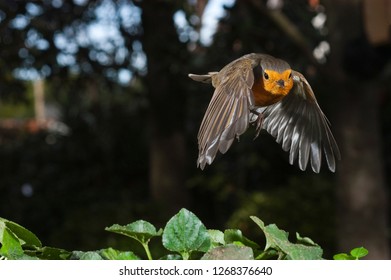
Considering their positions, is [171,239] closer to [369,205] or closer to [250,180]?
[369,205]

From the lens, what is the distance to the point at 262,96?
589 millimetres

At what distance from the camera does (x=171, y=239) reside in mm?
730

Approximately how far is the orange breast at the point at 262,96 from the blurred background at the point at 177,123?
0.77 meters

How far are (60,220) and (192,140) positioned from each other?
4.39 feet

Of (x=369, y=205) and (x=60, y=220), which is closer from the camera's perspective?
(x=369, y=205)

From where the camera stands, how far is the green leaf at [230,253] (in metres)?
0.64

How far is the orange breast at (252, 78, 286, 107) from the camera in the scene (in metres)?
0.57

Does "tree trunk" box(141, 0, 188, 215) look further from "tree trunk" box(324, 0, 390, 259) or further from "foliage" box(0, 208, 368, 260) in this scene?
"foliage" box(0, 208, 368, 260)

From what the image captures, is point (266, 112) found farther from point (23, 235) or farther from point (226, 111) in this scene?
point (23, 235)

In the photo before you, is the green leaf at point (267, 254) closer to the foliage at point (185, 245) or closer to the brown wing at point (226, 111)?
the foliage at point (185, 245)

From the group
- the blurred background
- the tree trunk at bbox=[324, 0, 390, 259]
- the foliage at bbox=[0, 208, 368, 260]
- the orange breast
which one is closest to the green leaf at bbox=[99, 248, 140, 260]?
the foliage at bbox=[0, 208, 368, 260]

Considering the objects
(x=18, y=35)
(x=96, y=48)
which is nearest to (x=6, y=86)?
(x=96, y=48)

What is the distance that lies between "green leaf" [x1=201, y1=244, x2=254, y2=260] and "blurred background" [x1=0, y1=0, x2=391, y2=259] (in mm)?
778

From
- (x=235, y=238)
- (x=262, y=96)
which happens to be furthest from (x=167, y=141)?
(x=262, y=96)
